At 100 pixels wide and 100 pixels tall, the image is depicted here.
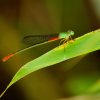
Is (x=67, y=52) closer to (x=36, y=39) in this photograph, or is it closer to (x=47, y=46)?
(x=36, y=39)

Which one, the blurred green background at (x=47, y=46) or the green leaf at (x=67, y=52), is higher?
the blurred green background at (x=47, y=46)

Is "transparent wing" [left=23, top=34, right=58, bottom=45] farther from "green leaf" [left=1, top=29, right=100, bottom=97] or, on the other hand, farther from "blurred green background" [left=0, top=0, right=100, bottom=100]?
"green leaf" [left=1, top=29, right=100, bottom=97]

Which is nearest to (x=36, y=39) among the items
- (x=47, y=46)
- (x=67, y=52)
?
(x=47, y=46)

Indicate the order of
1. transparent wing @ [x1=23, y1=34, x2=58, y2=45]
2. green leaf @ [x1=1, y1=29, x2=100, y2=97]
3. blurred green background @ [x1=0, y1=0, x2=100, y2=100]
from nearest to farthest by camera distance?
green leaf @ [x1=1, y1=29, x2=100, y2=97] → transparent wing @ [x1=23, y1=34, x2=58, y2=45] → blurred green background @ [x1=0, y1=0, x2=100, y2=100]

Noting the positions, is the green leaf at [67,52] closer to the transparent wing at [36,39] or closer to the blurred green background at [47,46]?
the transparent wing at [36,39]

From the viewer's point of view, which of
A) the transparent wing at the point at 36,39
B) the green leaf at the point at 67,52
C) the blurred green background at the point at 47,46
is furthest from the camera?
the blurred green background at the point at 47,46

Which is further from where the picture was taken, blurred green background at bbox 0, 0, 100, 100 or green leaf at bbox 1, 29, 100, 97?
blurred green background at bbox 0, 0, 100, 100

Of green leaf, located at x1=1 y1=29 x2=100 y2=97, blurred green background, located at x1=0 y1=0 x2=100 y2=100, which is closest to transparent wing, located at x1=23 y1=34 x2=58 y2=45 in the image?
blurred green background, located at x1=0 y1=0 x2=100 y2=100

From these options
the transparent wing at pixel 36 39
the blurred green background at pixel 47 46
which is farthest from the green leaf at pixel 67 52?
the blurred green background at pixel 47 46

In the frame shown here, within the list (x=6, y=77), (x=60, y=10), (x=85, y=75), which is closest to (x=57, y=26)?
(x=60, y=10)
